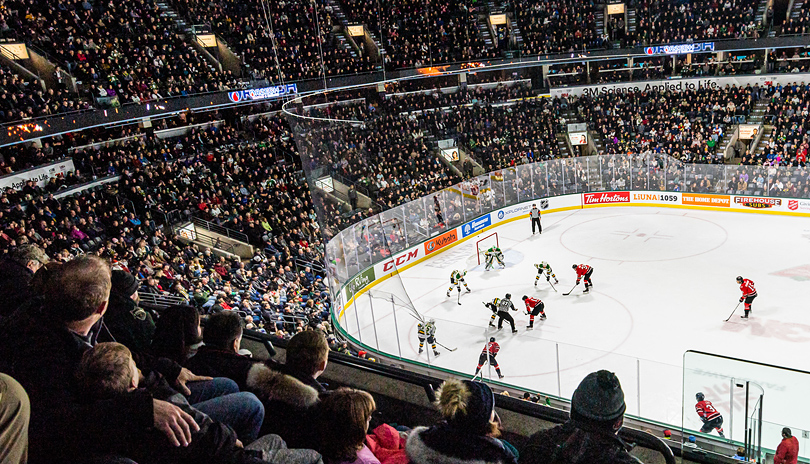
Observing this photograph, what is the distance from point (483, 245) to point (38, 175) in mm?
14591

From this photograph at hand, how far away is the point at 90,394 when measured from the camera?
2271mm

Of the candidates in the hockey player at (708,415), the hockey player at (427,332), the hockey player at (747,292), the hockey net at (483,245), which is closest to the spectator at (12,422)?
the hockey player at (708,415)

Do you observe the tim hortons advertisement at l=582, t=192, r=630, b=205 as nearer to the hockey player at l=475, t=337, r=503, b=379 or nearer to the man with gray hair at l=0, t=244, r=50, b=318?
the hockey player at l=475, t=337, r=503, b=379

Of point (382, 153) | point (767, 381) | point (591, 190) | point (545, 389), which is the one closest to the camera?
point (767, 381)

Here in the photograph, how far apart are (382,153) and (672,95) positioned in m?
17.0

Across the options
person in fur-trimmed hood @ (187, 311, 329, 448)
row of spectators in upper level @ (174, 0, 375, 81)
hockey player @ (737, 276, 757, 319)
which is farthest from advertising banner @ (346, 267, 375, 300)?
row of spectators in upper level @ (174, 0, 375, 81)

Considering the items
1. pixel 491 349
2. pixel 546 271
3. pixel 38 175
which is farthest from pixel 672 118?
pixel 38 175

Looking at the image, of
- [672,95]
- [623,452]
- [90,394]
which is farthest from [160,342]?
[672,95]

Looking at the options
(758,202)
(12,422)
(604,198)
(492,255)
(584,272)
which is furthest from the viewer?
(604,198)

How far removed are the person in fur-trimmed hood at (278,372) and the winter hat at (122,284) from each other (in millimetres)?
655

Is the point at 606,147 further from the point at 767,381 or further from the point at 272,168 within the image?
the point at 767,381

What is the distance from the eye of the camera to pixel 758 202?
21672mm

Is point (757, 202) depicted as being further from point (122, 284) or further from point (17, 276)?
point (17, 276)

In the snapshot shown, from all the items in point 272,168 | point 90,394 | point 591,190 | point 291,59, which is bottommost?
point 591,190
